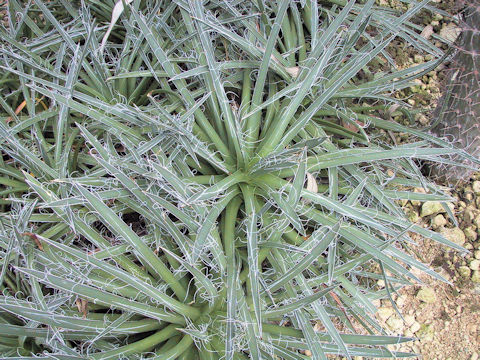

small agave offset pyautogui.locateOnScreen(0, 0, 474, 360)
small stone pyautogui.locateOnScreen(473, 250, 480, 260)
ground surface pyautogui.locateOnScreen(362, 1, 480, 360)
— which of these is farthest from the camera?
small stone pyautogui.locateOnScreen(473, 250, 480, 260)

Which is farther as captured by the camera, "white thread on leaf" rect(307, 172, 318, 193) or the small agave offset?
"white thread on leaf" rect(307, 172, 318, 193)

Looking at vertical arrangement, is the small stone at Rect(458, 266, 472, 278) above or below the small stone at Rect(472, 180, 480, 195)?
below

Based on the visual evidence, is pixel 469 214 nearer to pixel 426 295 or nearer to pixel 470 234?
pixel 470 234

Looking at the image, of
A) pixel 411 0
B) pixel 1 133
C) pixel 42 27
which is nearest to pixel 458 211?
pixel 411 0

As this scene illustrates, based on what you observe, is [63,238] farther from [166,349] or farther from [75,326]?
[166,349]

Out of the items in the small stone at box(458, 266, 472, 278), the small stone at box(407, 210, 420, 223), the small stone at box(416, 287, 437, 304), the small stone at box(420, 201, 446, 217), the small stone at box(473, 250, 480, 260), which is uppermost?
the small stone at box(420, 201, 446, 217)

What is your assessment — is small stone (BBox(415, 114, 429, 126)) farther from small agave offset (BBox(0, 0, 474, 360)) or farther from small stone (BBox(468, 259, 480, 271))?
small stone (BBox(468, 259, 480, 271))

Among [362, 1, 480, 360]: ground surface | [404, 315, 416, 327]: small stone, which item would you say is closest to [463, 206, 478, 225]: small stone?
[362, 1, 480, 360]: ground surface
